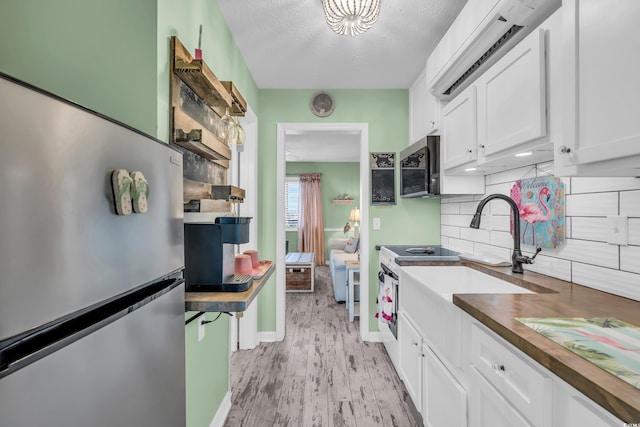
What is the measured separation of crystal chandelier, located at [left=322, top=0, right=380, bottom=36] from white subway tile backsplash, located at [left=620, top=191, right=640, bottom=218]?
143 centimetres

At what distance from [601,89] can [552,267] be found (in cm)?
100

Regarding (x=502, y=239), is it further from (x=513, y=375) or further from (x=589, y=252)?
(x=513, y=375)

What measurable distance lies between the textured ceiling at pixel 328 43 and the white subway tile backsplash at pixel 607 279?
1607 millimetres

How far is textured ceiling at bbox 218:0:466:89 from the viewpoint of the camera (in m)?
1.83

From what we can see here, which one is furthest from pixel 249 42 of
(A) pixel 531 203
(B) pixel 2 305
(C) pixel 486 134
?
(B) pixel 2 305

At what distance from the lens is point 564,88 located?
3.31ft

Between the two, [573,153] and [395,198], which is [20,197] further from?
[395,198]

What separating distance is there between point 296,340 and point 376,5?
2810 mm

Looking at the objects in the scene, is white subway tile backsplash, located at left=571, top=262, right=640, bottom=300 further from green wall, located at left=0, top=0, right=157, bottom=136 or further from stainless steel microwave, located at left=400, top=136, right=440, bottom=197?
green wall, located at left=0, top=0, right=157, bottom=136

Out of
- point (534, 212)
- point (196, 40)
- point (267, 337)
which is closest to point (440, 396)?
point (534, 212)

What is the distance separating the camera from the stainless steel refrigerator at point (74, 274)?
38 centimetres

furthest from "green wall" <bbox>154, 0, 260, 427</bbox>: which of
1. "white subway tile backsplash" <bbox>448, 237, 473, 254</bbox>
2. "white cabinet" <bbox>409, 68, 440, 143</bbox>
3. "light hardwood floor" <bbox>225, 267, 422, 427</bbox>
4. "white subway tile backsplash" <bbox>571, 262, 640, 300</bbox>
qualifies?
"white subway tile backsplash" <bbox>448, 237, 473, 254</bbox>

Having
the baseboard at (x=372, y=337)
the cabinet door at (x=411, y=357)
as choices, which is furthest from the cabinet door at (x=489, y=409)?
the baseboard at (x=372, y=337)

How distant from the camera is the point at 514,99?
1348mm
